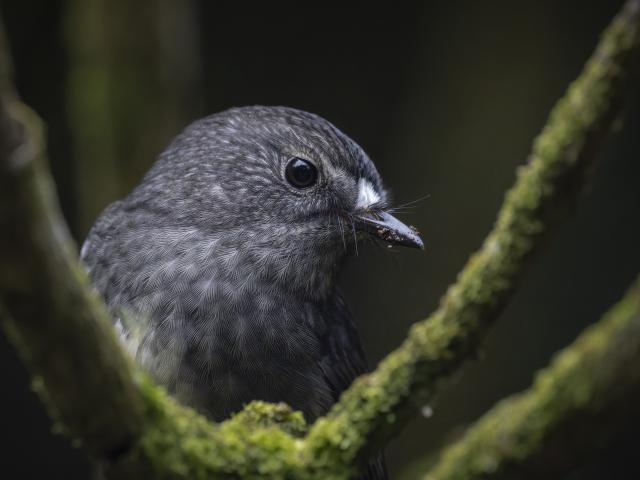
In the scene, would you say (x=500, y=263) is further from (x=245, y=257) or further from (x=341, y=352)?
(x=341, y=352)

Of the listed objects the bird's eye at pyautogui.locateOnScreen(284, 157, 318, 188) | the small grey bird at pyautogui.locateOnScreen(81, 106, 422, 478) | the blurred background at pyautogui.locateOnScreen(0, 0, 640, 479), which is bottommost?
the blurred background at pyautogui.locateOnScreen(0, 0, 640, 479)

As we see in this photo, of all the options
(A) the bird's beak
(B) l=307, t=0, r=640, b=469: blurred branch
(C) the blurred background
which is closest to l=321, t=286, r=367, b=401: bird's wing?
(A) the bird's beak

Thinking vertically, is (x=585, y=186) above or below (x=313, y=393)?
above

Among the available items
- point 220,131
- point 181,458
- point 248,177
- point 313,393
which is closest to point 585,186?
point 181,458

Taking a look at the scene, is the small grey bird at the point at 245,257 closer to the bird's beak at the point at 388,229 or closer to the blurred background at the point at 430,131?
the bird's beak at the point at 388,229

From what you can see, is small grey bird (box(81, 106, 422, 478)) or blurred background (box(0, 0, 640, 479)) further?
blurred background (box(0, 0, 640, 479))

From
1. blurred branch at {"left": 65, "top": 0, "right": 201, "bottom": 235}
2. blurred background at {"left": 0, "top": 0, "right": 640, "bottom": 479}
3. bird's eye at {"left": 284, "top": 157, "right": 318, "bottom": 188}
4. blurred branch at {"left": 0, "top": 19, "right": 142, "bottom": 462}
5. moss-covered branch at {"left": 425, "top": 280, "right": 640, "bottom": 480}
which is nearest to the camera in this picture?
blurred branch at {"left": 0, "top": 19, "right": 142, "bottom": 462}

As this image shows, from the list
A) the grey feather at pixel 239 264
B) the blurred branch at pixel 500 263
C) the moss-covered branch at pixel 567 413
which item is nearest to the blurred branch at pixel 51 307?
the blurred branch at pixel 500 263

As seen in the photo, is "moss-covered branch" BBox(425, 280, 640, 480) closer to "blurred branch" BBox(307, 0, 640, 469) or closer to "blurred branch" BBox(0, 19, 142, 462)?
"blurred branch" BBox(307, 0, 640, 469)

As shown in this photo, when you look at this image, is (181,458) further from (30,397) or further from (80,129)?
(30,397)
